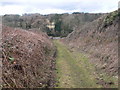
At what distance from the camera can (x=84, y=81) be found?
14.9 meters

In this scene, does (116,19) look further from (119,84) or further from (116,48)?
(119,84)

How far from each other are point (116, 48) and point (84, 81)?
22.9 ft

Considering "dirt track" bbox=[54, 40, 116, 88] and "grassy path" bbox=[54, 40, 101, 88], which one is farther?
"grassy path" bbox=[54, 40, 101, 88]

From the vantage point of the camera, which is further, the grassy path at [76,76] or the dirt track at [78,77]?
the grassy path at [76,76]

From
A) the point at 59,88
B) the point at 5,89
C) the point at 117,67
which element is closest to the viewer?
the point at 5,89

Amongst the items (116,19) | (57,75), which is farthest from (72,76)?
(116,19)

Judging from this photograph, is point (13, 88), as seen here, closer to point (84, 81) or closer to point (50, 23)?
point (84, 81)

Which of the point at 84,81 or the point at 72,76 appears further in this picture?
the point at 72,76

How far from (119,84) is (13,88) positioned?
793 cm

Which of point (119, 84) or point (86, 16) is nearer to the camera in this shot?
point (119, 84)

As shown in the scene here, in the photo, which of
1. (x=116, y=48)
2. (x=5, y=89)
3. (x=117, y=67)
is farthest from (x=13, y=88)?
(x=116, y=48)

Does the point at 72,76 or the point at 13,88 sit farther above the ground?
the point at 13,88

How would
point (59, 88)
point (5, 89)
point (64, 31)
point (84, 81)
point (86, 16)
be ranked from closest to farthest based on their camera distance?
point (5, 89) < point (59, 88) < point (84, 81) < point (64, 31) < point (86, 16)

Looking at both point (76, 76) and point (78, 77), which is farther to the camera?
point (76, 76)
